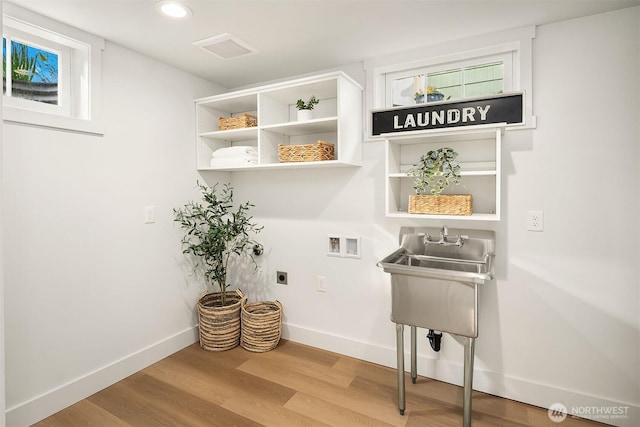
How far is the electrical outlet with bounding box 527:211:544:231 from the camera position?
6.89 ft

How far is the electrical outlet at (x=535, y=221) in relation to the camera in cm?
210

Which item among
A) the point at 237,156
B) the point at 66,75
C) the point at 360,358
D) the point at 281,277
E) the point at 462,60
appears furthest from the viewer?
the point at 281,277

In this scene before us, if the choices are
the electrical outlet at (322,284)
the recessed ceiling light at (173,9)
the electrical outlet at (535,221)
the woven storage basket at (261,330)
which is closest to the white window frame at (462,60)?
the electrical outlet at (535,221)

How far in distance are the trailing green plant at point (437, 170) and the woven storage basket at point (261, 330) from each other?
150 centimetres

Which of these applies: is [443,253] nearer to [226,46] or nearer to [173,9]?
[226,46]

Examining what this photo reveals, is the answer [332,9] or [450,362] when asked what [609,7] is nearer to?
[332,9]

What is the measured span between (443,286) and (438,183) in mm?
713

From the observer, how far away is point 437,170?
7.09 feet

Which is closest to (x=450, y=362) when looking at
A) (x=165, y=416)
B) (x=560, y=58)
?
(x=165, y=416)

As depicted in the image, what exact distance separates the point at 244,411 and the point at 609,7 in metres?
2.97

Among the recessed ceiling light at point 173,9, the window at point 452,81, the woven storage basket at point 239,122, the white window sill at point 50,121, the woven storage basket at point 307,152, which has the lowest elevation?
the woven storage basket at point 307,152

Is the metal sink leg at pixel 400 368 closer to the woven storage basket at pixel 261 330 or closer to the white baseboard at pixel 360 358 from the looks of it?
the white baseboard at pixel 360 358

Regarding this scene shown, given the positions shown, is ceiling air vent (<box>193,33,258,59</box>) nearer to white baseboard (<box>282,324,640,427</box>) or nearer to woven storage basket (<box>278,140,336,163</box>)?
woven storage basket (<box>278,140,336,163</box>)

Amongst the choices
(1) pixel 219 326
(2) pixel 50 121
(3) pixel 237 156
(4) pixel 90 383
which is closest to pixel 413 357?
(1) pixel 219 326
